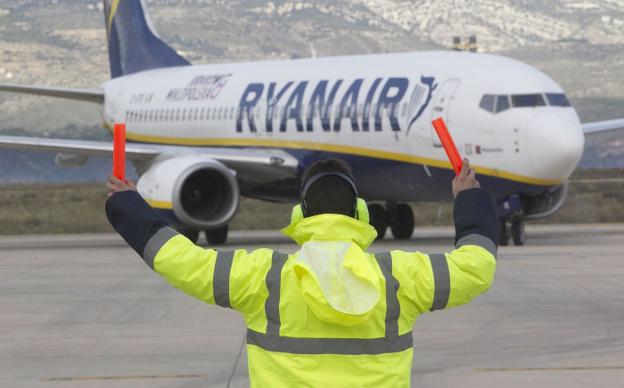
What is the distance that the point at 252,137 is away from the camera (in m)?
26.5

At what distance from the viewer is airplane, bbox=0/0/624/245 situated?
21703 mm

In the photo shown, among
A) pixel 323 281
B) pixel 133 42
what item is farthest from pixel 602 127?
pixel 323 281

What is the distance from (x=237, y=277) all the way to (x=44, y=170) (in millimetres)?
105669

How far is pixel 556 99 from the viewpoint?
2216 centimetres

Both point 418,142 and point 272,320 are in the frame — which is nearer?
point 272,320

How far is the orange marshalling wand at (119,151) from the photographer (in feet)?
16.3

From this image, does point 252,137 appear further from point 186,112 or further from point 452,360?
point 452,360

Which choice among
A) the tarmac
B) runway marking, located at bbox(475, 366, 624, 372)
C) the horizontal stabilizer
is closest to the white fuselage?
the horizontal stabilizer

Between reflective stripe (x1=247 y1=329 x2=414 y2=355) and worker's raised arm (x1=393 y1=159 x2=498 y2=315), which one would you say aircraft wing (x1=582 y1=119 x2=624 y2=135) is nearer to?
worker's raised arm (x1=393 y1=159 x2=498 y2=315)

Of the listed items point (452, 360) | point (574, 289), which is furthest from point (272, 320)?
point (574, 289)

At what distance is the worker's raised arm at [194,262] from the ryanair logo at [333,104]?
1791 cm

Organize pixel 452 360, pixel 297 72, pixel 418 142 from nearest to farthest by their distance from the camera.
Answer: pixel 452 360, pixel 418 142, pixel 297 72

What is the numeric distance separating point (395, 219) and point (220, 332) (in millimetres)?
14242

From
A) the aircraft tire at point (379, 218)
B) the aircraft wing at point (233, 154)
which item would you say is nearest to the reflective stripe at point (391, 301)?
the aircraft wing at point (233, 154)
